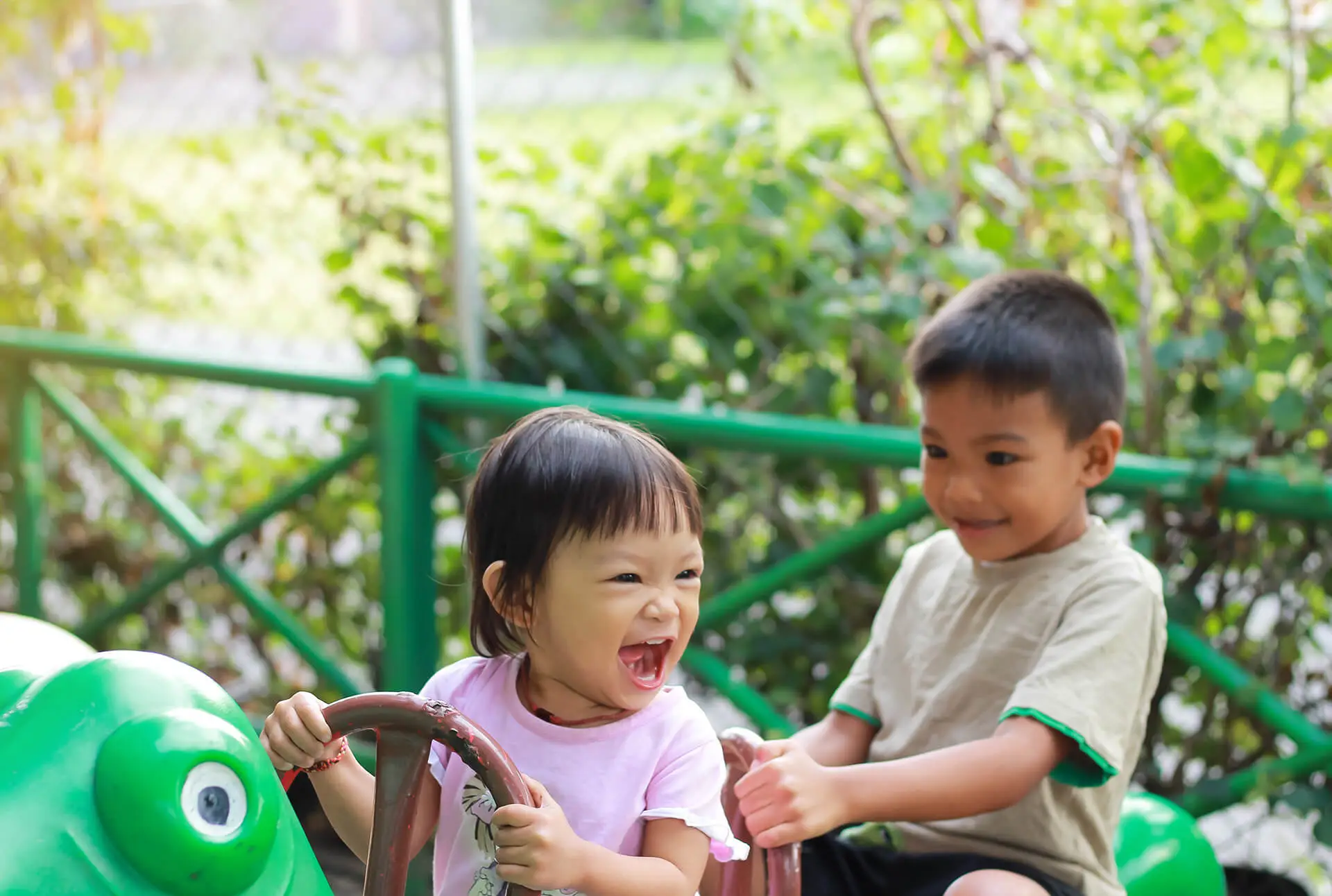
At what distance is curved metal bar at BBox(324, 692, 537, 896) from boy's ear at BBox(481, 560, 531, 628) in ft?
0.49

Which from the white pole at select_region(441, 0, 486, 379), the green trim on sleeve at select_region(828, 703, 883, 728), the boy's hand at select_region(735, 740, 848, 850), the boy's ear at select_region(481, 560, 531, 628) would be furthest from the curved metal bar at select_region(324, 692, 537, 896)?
the white pole at select_region(441, 0, 486, 379)

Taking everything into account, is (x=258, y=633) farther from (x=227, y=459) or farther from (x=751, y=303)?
(x=751, y=303)

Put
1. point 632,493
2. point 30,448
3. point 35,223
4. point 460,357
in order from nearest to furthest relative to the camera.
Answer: point 632,493 → point 460,357 → point 30,448 → point 35,223

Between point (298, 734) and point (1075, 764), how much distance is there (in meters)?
0.89

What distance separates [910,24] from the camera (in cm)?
299

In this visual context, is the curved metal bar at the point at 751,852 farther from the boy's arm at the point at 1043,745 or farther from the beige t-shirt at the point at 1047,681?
the beige t-shirt at the point at 1047,681

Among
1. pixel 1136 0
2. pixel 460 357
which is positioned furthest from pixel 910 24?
pixel 460 357

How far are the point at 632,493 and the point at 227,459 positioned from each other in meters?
2.95

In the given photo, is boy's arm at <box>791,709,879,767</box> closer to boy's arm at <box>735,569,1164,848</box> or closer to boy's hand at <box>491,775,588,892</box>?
boy's arm at <box>735,569,1164,848</box>

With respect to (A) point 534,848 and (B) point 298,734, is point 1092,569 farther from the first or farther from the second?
(B) point 298,734

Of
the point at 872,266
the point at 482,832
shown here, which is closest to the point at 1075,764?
the point at 482,832

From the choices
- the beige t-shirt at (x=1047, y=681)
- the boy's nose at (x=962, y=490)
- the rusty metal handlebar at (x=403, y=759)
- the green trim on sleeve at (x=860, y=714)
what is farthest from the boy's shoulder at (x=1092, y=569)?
the rusty metal handlebar at (x=403, y=759)

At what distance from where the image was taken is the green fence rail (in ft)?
7.63

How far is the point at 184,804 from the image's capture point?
3.57 ft
